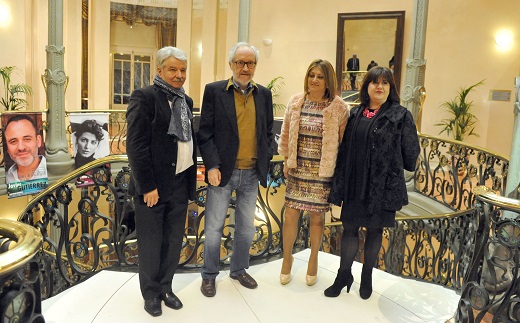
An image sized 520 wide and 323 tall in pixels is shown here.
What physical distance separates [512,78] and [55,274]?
9.45 m

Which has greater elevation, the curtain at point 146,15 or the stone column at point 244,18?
the curtain at point 146,15

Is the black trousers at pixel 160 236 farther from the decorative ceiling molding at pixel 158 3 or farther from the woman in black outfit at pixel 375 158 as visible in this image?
the decorative ceiling molding at pixel 158 3

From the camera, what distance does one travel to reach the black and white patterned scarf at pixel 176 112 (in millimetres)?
3014

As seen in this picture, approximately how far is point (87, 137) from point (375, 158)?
279 inches

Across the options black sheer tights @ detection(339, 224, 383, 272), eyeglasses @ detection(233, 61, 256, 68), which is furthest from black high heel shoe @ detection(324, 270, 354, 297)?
eyeglasses @ detection(233, 61, 256, 68)

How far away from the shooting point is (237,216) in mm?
3590

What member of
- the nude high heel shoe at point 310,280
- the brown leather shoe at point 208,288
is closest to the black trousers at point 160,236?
the brown leather shoe at point 208,288

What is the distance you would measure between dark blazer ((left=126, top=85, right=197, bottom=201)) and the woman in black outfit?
1171 millimetres

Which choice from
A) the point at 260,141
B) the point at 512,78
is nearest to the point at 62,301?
the point at 260,141

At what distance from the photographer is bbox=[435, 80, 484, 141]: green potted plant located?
10.3 meters

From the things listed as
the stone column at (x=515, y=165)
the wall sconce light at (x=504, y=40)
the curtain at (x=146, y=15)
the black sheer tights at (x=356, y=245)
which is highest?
the curtain at (x=146, y=15)

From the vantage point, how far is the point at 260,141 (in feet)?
11.2

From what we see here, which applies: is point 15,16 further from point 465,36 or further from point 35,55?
point 465,36

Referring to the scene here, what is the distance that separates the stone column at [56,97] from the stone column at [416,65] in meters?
5.97
